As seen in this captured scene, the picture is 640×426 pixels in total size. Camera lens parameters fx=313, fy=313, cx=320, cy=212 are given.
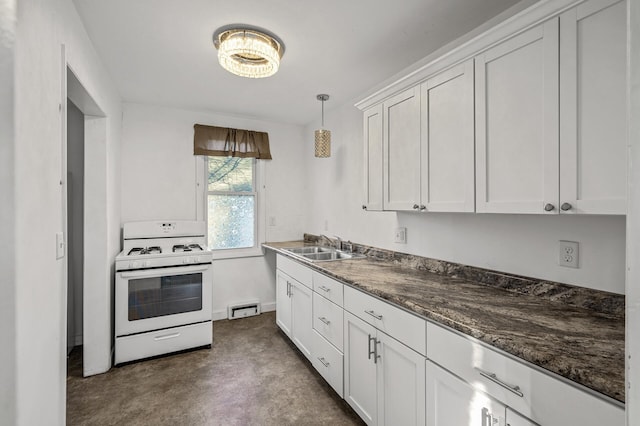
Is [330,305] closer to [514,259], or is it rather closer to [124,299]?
[514,259]

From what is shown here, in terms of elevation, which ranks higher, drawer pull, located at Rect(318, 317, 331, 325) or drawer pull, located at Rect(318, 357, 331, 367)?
drawer pull, located at Rect(318, 317, 331, 325)

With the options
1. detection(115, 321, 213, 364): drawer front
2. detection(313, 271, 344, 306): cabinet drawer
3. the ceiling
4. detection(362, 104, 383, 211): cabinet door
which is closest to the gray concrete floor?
detection(115, 321, 213, 364): drawer front

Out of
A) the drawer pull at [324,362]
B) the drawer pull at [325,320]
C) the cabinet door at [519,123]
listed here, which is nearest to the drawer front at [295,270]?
the drawer pull at [325,320]

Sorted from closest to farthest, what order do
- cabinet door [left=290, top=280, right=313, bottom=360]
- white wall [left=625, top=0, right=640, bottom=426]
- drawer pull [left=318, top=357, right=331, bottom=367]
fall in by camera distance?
white wall [left=625, top=0, right=640, bottom=426] < drawer pull [left=318, top=357, right=331, bottom=367] < cabinet door [left=290, top=280, right=313, bottom=360]

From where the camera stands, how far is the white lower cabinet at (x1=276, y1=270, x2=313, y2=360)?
8.54 feet

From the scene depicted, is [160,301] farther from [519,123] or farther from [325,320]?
[519,123]

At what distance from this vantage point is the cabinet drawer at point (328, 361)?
2113 mm

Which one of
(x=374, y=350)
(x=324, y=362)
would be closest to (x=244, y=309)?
(x=324, y=362)

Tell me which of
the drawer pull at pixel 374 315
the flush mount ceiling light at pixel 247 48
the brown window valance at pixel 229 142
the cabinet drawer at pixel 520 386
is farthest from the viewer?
the brown window valance at pixel 229 142

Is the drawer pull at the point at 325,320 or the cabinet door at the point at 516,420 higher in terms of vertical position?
the cabinet door at the point at 516,420

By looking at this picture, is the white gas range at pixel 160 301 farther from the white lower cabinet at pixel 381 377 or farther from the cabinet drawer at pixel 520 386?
the cabinet drawer at pixel 520 386

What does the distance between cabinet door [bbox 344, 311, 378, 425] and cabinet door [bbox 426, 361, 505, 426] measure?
1.41 ft

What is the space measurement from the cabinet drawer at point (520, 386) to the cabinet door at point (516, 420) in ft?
0.06

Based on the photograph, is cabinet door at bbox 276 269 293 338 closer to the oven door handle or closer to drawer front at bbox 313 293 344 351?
drawer front at bbox 313 293 344 351
